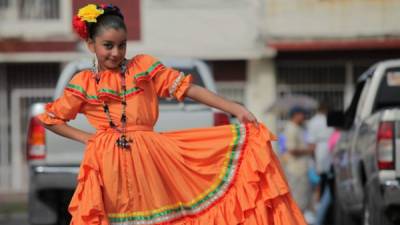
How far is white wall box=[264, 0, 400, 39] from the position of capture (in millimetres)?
27297

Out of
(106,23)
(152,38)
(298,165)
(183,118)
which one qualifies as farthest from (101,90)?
(152,38)

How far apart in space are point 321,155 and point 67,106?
32.3 feet

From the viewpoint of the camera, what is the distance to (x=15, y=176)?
27656 millimetres

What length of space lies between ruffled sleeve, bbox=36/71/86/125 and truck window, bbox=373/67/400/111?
4.78 meters

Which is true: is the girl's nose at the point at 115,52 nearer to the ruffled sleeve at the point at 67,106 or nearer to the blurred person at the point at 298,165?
the ruffled sleeve at the point at 67,106

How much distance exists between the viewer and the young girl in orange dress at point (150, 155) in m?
6.53

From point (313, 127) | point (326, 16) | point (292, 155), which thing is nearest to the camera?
point (292, 155)

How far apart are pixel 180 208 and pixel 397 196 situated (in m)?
2.99

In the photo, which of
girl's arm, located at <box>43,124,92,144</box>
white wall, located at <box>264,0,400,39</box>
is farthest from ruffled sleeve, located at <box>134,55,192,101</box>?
white wall, located at <box>264,0,400,39</box>

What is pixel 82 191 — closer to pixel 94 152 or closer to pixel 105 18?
pixel 94 152

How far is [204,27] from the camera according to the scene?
89.9 feet

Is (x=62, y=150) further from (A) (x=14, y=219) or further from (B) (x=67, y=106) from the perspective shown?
(A) (x=14, y=219)

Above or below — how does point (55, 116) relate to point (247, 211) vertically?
above

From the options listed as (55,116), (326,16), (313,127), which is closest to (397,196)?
(55,116)
